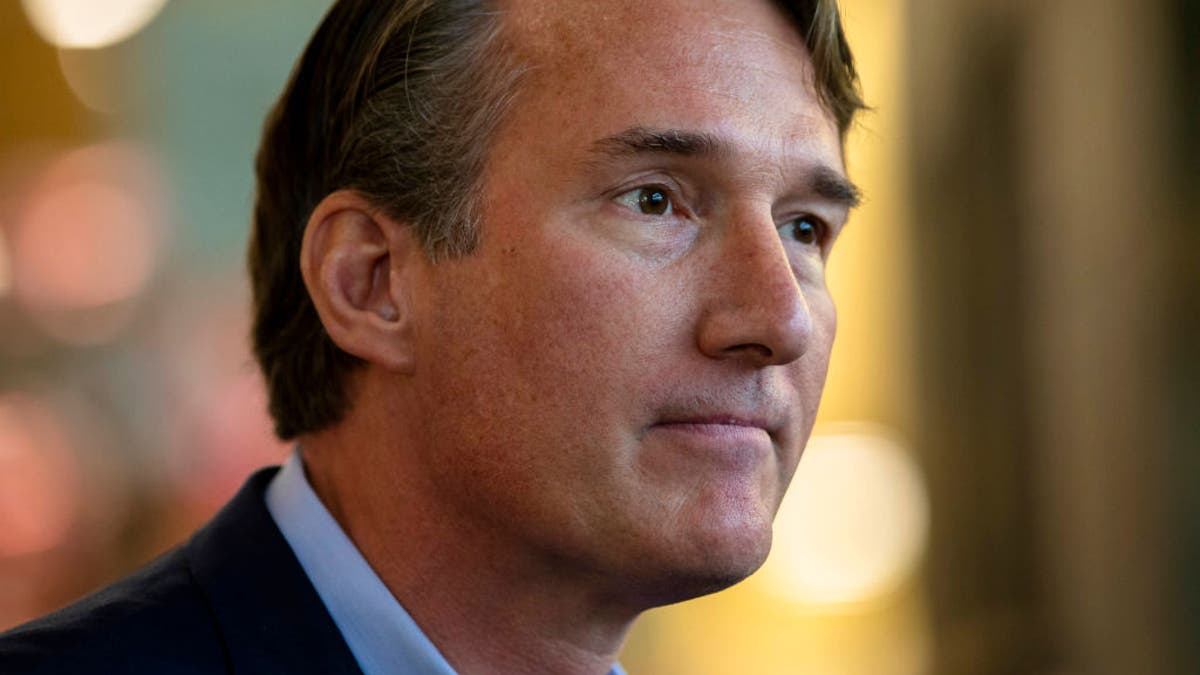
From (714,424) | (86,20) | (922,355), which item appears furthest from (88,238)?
(922,355)

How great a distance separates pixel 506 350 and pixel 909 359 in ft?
13.8

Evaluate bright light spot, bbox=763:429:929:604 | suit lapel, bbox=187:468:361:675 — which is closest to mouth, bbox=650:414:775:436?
suit lapel, bbox=187:468:361:675

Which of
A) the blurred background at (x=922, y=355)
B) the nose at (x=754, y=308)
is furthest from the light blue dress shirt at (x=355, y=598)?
the blurred background at (x=922, y=355)

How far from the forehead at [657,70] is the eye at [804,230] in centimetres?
13

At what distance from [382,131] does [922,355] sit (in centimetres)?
409

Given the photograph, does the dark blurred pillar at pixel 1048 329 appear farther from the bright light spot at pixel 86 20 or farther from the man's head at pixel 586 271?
the bright light spot at pixel 86 20

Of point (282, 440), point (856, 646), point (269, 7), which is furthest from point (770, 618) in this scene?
point (282, 440)

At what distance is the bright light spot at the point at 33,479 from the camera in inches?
162

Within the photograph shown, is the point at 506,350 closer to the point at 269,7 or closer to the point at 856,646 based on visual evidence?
the point at 269,7

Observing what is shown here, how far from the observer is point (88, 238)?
4312 millimetres

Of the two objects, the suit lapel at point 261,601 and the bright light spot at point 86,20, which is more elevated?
the bright light spot at point 86,20

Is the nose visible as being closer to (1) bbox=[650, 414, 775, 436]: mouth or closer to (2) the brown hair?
(1) bbox=[650, 414, 775, 436]: mouth

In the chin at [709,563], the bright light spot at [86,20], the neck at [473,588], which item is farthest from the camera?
the bright light spot at [86,20]

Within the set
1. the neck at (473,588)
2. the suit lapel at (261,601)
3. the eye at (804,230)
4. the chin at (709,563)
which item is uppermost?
the eye at (804,230)
